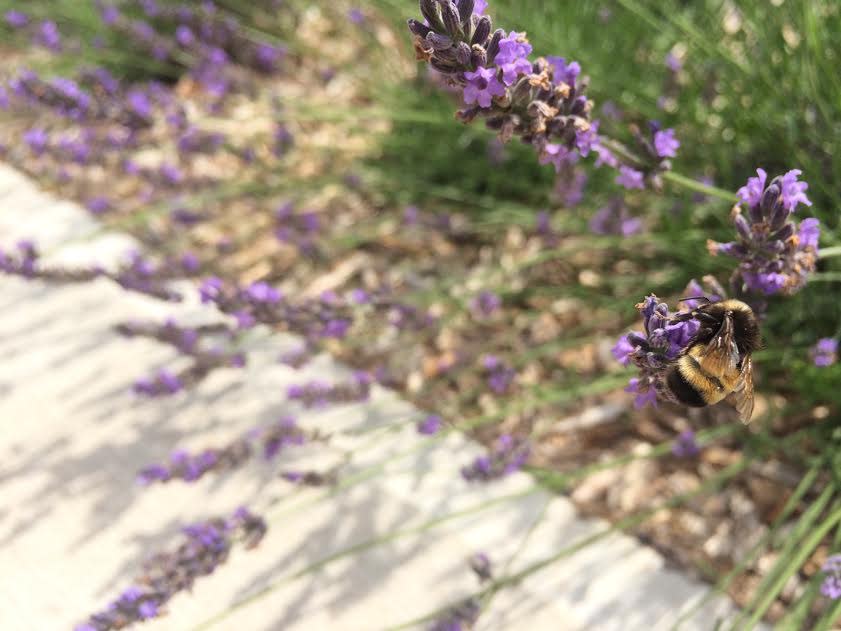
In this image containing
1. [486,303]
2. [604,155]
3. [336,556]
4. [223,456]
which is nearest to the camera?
[604,155]

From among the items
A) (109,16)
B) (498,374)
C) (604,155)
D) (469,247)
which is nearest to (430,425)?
(498,374)

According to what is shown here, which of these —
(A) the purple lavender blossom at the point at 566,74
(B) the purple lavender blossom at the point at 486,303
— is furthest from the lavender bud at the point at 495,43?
(B) the purple lavender blossom at the point at 486,303

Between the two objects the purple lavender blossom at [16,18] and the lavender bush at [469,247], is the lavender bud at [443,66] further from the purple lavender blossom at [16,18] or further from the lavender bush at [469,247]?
the purple lavender blossom at [16,18]

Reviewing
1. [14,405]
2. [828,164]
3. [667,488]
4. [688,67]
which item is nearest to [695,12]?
Result: [688,67]

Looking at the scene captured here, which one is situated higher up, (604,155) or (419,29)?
(419,29)

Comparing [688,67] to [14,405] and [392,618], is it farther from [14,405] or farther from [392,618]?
[14,405]

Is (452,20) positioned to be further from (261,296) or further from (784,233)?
(261,296)
